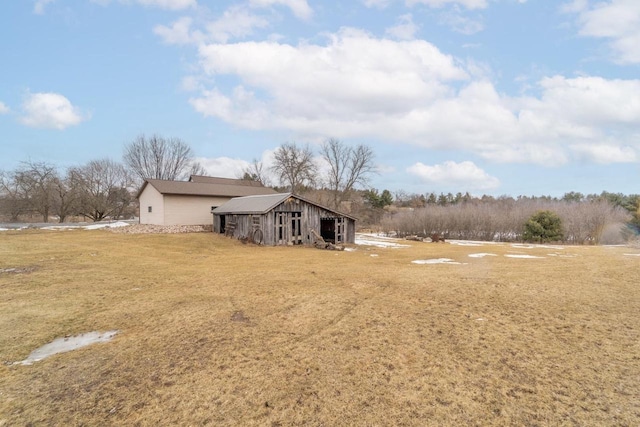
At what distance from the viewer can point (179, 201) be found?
2573cm

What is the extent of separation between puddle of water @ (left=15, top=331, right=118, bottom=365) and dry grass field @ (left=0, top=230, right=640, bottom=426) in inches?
5.7

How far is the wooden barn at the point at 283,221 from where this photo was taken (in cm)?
1894

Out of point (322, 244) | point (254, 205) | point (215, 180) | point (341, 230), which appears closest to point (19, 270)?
point (254, 205)

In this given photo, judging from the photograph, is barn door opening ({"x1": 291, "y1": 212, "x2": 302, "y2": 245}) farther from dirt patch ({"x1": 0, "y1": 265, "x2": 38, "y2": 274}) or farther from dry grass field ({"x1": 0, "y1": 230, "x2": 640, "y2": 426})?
dirt patch ({"x1": 0, "y1": 265, "x2": 38, "y2": 274})

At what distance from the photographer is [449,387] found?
3.67 m

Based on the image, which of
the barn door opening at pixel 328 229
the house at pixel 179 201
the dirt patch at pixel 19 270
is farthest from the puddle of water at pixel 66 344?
the house at pixel 179 201

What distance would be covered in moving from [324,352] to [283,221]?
14990 mm

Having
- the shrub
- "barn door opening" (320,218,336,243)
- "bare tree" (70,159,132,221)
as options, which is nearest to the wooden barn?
"barn door opening" (320,218,336,243)

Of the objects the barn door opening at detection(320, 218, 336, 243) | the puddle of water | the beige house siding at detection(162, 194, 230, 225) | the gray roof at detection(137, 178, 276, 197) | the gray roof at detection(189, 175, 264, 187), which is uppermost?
the gray roof at detection(189, 175, 264, 187)

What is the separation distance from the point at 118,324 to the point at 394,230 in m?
33.2

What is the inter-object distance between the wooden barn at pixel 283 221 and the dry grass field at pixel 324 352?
389 inches

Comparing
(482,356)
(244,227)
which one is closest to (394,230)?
(244,227)

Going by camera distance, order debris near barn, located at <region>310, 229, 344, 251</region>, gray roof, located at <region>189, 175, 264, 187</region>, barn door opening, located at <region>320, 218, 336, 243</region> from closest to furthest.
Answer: debris near barn, located at <region>310, 229, 344, 251</region> → barn door opening, located at <region>320, 218, 336, 243</region> → gray roof, located at <region>189, 175, 264, 187</region>

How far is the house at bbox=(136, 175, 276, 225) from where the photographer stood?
25195mm
